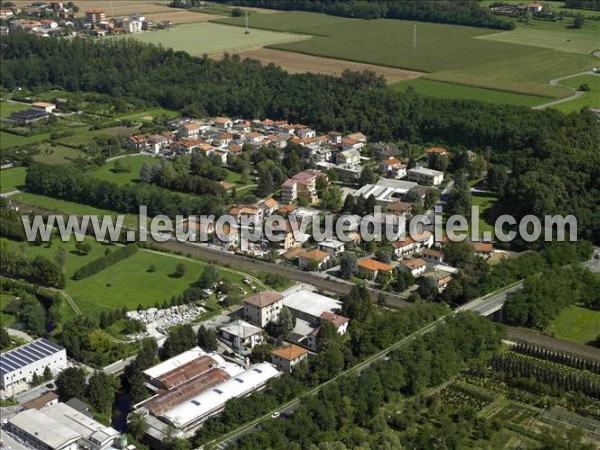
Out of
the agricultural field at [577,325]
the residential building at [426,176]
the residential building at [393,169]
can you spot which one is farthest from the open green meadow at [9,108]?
the agricultural field at [577,325]

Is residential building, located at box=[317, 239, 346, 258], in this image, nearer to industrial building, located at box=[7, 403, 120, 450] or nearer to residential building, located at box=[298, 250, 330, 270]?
residential building, located at box=[298, 250, 330, 270]

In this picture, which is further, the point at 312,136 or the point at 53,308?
the point at 312,136

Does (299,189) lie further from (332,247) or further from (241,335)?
(241,335)

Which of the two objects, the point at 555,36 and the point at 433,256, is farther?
the point at 555,36

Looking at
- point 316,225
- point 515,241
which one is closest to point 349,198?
point 316,225

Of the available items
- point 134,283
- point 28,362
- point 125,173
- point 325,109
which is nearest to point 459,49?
point 325,109

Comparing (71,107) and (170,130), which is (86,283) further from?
(71,107)

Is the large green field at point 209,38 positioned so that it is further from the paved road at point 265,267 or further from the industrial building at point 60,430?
the industrial building at point 60,430
